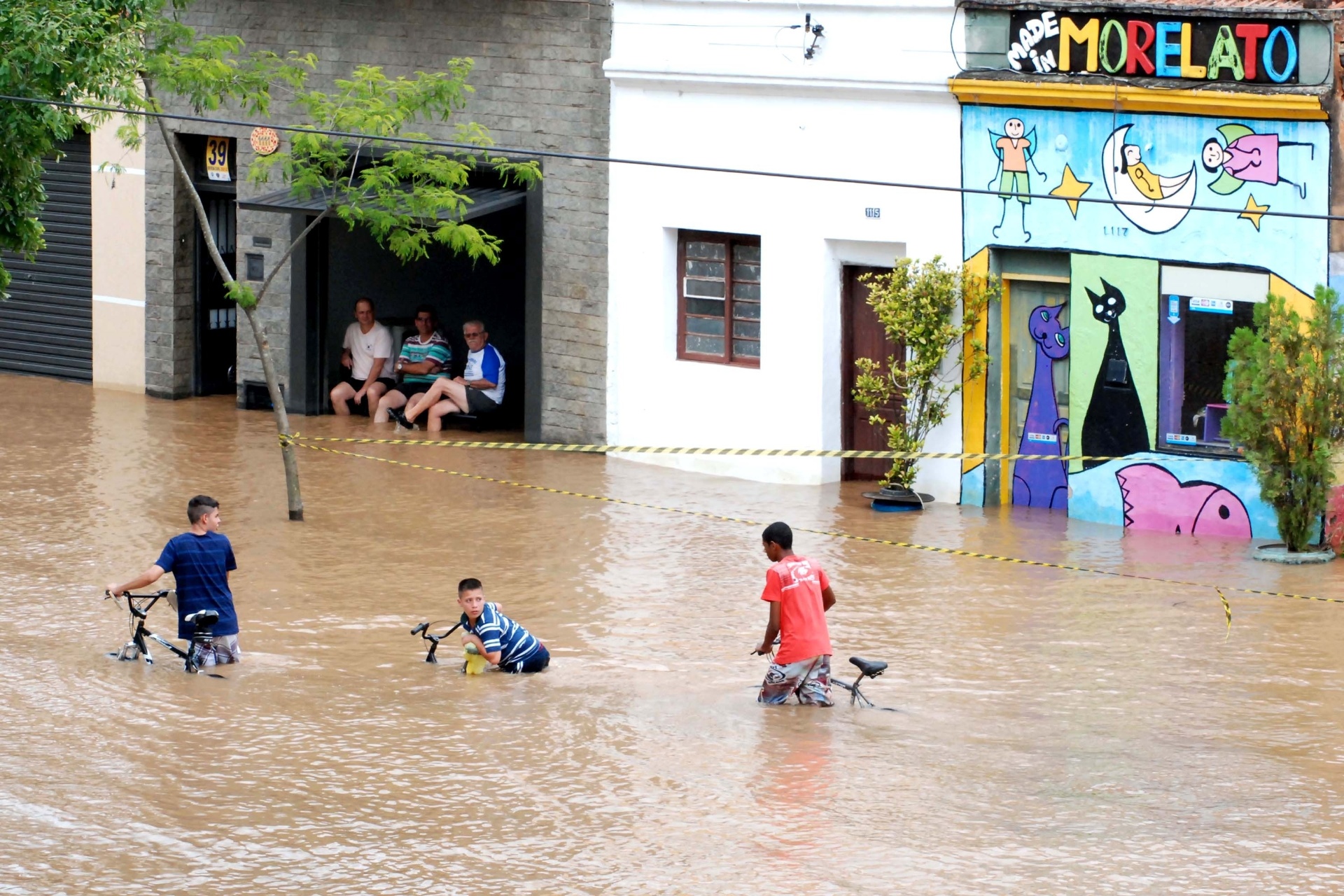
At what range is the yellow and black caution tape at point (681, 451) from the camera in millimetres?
16828

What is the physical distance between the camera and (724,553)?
1553 cm

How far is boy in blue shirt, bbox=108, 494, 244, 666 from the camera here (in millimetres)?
11703

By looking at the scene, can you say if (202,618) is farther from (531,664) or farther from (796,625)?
(796,625)

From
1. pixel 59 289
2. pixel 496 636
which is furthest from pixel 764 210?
pixel 59 289

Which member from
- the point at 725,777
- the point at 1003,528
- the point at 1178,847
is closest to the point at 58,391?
the point at 1003,528

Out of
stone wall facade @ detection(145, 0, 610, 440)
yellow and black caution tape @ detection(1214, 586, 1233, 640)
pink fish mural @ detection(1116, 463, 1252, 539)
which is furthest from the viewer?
stone wall facade @ detection(145, 0, 610, 440)

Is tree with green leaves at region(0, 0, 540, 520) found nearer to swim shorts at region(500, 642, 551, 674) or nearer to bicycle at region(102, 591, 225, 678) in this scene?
bicycle at region(102, 591, 225, 678)

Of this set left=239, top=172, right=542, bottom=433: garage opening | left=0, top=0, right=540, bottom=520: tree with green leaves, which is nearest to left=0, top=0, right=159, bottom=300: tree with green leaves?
left=0, top=0, right=540, bottom=520: tree with green leaves

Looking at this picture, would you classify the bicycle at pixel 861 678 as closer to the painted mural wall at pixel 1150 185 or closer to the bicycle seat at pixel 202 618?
the bicycle seat at pixel 202 618

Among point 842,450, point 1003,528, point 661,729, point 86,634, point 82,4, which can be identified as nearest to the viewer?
point 661,729

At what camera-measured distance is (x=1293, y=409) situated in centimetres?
1470

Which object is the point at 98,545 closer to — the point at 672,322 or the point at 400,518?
the point at 400,518

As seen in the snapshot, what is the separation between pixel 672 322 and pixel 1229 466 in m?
5.71

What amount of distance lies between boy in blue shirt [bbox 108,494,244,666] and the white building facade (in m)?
7.53
